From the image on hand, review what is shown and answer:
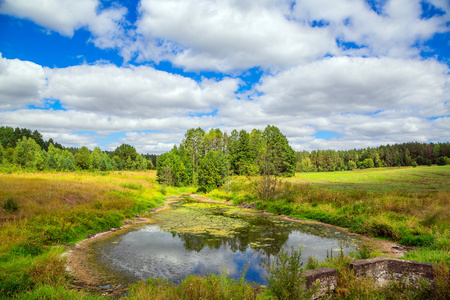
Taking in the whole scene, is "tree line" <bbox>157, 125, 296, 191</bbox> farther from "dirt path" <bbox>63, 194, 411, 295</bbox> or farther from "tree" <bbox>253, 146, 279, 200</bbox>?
"dirt path" <bbox>63, 194, 411, 295</bbox>

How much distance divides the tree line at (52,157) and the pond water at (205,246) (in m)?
35.2

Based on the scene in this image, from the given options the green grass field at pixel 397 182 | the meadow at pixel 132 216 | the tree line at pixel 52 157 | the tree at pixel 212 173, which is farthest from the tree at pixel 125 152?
the meadow at pixel 132 216

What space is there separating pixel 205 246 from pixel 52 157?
54754 mm

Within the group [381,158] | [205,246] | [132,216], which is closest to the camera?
[205,246]

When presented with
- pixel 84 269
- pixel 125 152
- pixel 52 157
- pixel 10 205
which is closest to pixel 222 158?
pixel 10 205

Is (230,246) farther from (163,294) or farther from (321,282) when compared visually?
(163,294)

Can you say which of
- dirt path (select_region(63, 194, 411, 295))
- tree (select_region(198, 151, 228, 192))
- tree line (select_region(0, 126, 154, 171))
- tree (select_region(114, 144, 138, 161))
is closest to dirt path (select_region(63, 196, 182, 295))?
dirt path (select_region(63, 194, 411, 295))

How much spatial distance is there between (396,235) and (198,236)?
1098 centimetres

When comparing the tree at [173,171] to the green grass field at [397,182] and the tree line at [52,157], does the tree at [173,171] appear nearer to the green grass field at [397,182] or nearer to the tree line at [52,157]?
the tree line at [52,157]

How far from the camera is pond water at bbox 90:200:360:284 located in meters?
8.32

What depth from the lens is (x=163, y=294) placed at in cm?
462

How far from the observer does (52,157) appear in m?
50.8

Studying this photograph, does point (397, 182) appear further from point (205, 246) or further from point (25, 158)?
point (25, 158)

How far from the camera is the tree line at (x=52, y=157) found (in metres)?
48.5
